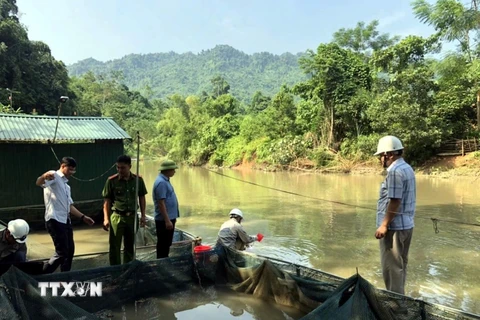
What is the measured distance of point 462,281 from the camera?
19.2 feet

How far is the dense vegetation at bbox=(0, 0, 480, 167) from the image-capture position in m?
22.5

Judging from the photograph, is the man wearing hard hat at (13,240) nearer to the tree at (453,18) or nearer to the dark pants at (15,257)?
the dark pants at (15,257)

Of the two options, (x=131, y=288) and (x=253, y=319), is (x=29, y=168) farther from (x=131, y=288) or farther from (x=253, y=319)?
(x=253, y=319)

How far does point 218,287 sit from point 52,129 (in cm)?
682

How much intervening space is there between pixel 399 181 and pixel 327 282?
1.19 metres

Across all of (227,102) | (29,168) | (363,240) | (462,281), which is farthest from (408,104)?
(227,102)

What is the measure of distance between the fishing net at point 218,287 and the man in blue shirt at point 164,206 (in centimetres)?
46

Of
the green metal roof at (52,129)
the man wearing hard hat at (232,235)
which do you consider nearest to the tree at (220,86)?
the green metal roof at (52,129)

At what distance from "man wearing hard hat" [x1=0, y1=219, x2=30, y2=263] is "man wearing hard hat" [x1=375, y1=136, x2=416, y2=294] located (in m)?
3.29

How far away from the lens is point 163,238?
506 cm

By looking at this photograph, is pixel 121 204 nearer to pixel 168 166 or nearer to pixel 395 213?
pixel 168 166

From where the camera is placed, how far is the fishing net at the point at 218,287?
3.04m

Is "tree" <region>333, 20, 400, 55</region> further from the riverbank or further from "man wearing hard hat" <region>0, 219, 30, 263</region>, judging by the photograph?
"man wearing hard hat" <region>0, 219, 30, 263</region>

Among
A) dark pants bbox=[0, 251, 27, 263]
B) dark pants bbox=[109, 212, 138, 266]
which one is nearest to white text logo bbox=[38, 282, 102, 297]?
dark pants bbox=[0, 251, 27, 263]
